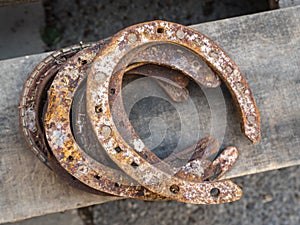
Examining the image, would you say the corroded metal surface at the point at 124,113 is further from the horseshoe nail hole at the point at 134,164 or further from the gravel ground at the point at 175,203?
the gravel ground at the point at 175,203

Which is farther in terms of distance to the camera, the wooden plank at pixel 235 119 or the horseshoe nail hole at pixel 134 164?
the wooden plank at pixel 235 119

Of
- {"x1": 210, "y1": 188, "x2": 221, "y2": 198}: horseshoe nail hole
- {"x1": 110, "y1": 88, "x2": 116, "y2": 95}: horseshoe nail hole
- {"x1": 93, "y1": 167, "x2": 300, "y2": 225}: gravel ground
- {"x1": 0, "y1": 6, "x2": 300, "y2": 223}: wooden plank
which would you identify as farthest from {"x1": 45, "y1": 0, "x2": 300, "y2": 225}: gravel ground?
{"x1": 110, "y1": 88, "x2": 116, "y2": 95}: horseshoe nail hole

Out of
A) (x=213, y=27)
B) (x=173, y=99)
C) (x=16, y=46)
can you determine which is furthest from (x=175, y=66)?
(x=16, y=46)

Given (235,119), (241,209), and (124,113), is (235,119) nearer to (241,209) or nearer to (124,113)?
(124,113)

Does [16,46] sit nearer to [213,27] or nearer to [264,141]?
[213,27]

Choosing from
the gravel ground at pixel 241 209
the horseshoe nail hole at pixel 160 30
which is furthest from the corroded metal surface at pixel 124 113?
the gravel ground at pixel 241 209

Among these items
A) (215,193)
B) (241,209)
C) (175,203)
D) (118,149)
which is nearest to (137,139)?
(118,149)

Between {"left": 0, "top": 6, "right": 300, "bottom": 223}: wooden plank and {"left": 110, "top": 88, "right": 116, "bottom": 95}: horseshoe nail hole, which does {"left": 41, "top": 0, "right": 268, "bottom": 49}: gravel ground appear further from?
{"left": 110, "top": 88, "right": 116, "bottom": 95}: horseshoe nail hole
